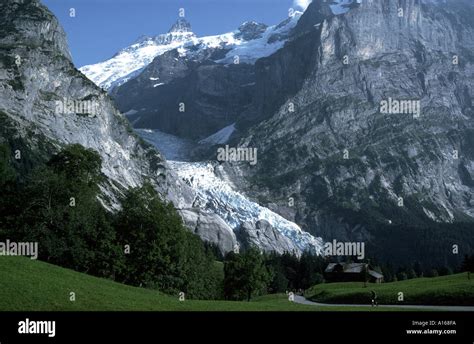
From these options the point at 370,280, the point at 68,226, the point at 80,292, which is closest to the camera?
the point at 80,292

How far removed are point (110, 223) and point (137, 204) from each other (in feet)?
13.6

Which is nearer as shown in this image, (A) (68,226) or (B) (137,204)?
(A) (68,226)

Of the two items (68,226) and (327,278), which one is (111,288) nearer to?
(68,226)

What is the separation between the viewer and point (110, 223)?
7244 centimetres

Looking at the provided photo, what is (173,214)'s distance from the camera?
245 ft

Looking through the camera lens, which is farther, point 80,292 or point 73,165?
point 73,165

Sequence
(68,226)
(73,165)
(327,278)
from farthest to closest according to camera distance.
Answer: (327,278) → (73,165) → (68,226)

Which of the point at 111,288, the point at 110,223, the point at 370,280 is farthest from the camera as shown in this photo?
the point at 370,280

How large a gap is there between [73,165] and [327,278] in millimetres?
119062
